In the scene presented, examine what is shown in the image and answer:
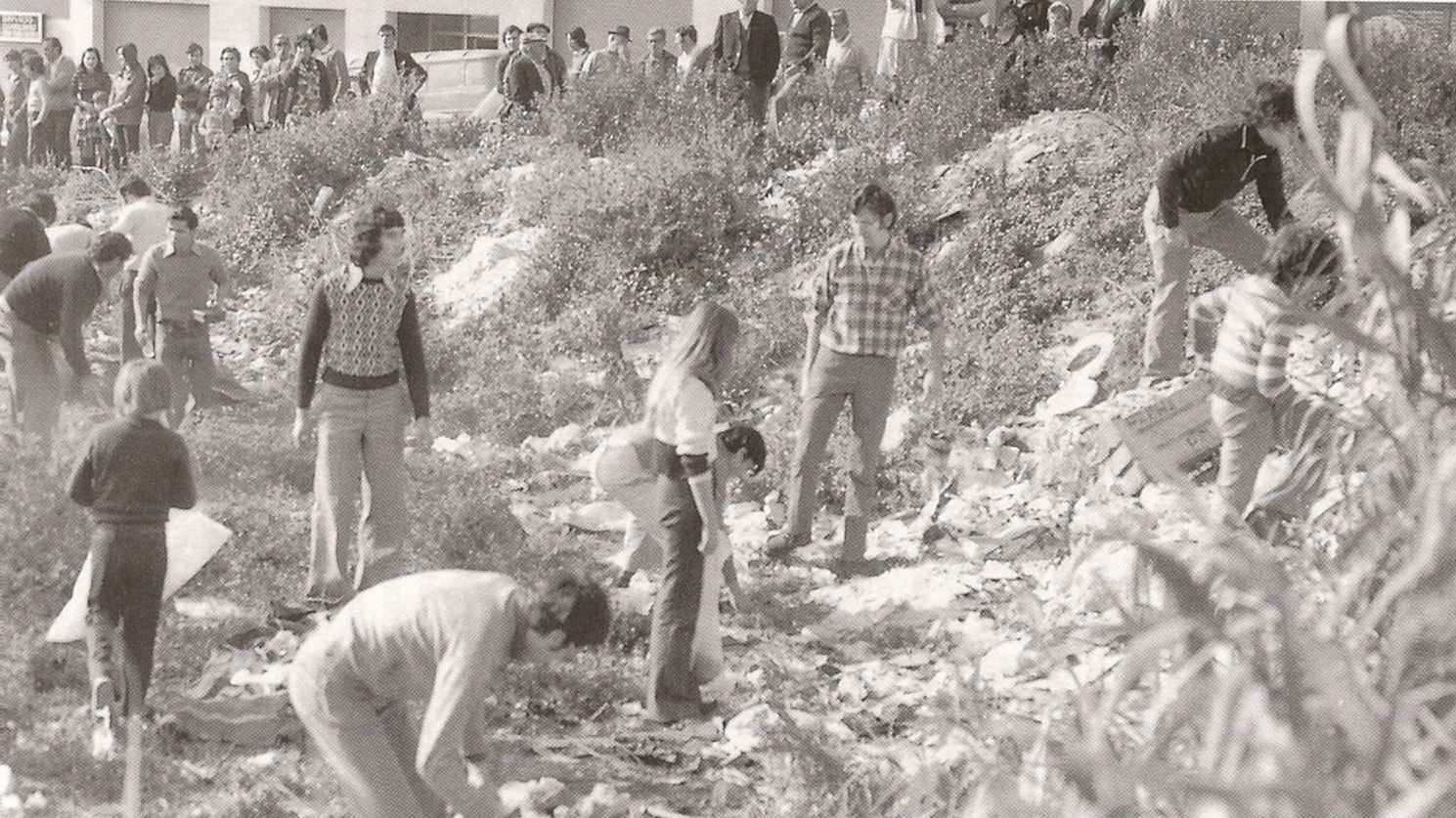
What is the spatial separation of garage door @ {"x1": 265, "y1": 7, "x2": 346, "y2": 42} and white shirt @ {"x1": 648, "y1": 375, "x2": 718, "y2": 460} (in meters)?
24.5

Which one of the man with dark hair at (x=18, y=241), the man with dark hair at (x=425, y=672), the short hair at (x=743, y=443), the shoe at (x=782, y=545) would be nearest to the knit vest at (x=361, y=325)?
the short hair at (x=743, y=443)

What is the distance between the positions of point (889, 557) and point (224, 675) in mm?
3285

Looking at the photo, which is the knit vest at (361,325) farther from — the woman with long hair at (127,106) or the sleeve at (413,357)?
the woman with long hair at (127,106)

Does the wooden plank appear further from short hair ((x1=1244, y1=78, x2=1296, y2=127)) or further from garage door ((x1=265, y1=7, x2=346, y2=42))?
garage door ((x1=265, y1=7, x2=346, y2=42))

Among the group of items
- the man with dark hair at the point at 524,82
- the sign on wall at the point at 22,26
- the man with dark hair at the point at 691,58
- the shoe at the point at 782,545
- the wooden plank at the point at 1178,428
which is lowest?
the shoe at the point at 782,545

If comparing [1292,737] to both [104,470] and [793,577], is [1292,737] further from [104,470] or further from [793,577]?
[793,577]

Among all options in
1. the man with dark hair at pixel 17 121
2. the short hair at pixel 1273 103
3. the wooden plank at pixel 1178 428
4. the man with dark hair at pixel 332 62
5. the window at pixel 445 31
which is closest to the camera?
the short hair at pixel 1273 103

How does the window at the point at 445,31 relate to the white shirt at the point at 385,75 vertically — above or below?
above

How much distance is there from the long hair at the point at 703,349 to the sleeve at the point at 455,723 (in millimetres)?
2321

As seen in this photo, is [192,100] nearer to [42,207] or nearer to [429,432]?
[42,207]

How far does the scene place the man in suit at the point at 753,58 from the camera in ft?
52.5

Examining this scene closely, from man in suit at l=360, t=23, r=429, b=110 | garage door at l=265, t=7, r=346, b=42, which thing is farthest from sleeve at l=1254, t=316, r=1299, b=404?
garage door at l=265, t=7, r=346, b=42

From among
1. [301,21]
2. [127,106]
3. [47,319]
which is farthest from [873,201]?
[301,21]

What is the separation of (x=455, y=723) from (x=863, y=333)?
4.51 meters
